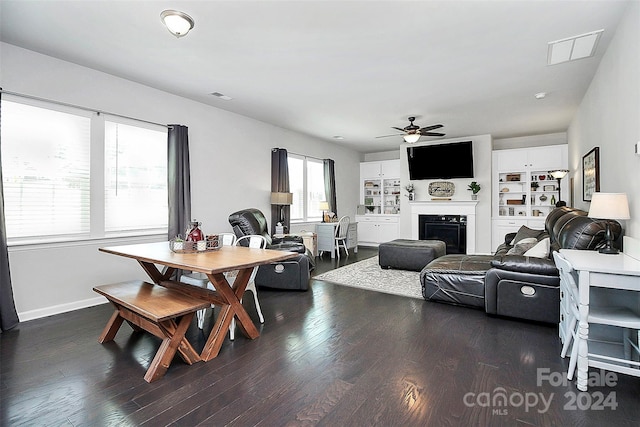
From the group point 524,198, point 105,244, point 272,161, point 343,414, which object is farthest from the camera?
point 524,198

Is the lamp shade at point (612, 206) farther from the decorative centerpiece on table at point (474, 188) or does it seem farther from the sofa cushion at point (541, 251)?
the decorative centerpiece on table at point (474, 188)

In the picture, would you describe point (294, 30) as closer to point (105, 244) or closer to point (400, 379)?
point (400, 379)

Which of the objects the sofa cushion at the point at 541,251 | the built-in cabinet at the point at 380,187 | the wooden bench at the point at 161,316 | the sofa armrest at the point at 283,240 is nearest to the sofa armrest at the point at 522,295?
the sofa cushion at the point at 541,251

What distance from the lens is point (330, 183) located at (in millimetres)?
7820

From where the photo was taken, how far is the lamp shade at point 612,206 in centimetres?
241

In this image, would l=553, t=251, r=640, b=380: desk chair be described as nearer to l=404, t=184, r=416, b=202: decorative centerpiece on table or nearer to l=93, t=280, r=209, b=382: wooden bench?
l=93, t=280, r=209, b=382: wooden bench

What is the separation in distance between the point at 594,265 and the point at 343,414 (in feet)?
6.03

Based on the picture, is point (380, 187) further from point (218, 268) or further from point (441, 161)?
point (218, 268)

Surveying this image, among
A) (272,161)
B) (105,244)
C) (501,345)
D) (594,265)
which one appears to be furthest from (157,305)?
(272,161)

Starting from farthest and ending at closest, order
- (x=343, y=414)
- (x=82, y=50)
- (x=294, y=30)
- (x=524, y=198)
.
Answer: (x=524, y=198) → (x=82, y=50) → (x=294, y=30) → (x=343, y=414)

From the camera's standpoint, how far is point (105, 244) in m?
3.92

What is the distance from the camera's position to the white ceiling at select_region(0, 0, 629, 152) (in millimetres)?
2594

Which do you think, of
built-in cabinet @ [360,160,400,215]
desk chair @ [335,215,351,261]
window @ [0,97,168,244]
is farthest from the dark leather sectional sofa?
built-in cabinet @ [360,160,400,215]

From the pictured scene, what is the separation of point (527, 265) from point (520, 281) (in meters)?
0.17
